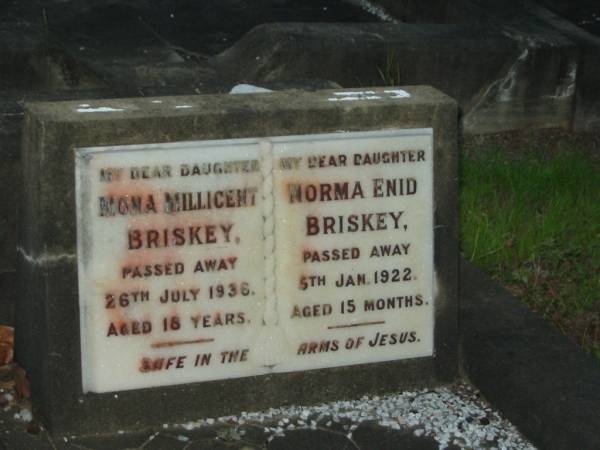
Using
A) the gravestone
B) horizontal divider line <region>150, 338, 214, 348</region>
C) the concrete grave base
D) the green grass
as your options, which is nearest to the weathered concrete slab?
the concrete grave base

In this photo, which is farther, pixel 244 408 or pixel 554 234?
pixel 554 234

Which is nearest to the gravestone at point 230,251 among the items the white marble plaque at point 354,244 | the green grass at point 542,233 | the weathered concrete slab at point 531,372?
the white marble plaque at point 354,244

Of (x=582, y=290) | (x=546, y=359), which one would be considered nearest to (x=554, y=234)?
(x=582, y=290)

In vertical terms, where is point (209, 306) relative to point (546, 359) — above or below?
above

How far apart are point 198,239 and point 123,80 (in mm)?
2432

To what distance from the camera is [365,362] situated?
12.0 feet

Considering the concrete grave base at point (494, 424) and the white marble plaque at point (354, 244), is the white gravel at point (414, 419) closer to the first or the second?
the concrete grave base at point (494, 424)

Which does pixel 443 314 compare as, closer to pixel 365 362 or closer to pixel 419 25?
pixel 365 362

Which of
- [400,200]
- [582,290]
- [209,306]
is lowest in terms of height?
[582,290]

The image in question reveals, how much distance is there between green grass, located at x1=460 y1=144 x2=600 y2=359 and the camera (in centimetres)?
446

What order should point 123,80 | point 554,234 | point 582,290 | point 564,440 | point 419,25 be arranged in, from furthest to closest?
point 419,25 → point 123,80 → point 554,234 → point 582,290 → point 564,440

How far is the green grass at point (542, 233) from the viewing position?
4457 mm

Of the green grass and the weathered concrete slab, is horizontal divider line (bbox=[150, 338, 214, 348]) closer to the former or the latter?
the weathered concrete slab

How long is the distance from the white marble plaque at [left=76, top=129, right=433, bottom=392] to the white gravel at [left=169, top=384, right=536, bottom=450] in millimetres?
126
